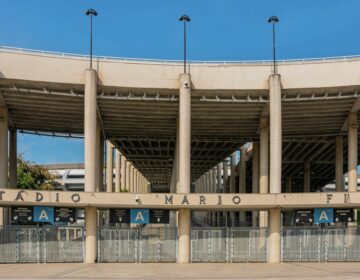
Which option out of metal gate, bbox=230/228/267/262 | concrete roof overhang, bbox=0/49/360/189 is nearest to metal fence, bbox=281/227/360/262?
metal gate, bbox=230/228/267/262

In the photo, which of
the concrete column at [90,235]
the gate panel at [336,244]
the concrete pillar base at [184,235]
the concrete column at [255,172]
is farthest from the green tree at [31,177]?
the gate panel at [336,244]

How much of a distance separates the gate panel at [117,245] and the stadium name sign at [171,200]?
6.66ft

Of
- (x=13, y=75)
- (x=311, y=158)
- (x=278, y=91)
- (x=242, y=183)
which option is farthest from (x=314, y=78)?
(x=311, y=158)

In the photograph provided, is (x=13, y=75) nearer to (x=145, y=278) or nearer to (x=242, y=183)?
(x=145, y=278)

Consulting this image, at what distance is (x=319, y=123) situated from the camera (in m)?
42.8

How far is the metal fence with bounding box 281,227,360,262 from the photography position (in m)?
31.8

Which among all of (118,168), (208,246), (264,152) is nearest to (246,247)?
(208,246)

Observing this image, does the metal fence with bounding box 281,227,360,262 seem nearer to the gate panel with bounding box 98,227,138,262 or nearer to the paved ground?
the paved ground

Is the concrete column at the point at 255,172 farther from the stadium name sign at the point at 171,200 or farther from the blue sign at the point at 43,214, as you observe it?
the blue sign at the point at 43,214

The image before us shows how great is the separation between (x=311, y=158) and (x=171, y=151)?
22457 mm

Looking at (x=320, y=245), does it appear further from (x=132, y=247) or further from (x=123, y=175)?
(x=123, y=175)

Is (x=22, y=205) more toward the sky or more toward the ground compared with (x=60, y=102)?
more toward the ground

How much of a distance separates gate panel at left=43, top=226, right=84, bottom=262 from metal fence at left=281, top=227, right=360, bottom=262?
14629mm

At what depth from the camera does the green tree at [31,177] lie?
67.9 meters
